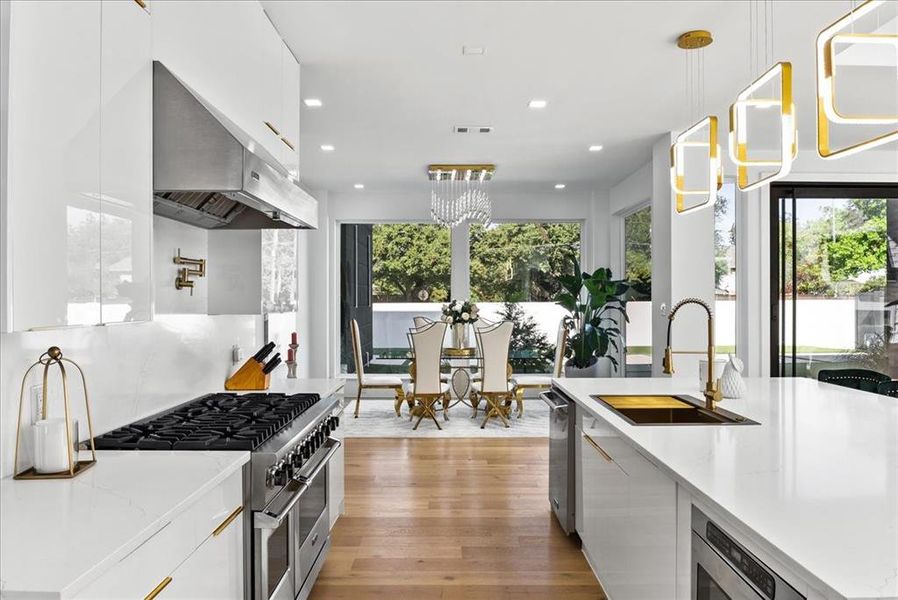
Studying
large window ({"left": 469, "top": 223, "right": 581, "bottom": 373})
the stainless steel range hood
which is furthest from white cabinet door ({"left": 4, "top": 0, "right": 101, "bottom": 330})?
large window ({"left": 469, "top": 223, "right": 581, "bottom": 373})

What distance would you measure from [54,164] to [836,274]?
628 cm

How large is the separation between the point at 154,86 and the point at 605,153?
4571mm

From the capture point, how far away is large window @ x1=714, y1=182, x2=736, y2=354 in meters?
5.49

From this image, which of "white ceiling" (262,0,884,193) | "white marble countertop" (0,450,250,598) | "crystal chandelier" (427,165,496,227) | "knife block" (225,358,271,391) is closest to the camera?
"white marble countertop" (0,450,250,598)

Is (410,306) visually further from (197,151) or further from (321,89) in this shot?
(197,151)

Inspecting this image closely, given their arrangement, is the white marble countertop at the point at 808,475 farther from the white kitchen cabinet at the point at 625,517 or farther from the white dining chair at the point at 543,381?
the white dining chair at the point at 543,381

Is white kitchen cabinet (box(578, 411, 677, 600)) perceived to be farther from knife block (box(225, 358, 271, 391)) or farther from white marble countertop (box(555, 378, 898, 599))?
knife block (box(225, 358, 271, 391))

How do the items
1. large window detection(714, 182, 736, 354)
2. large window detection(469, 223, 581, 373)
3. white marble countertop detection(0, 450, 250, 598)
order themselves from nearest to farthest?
white marble countertop detection(0, 450, 250, 598)
large window detection(714, 182, 736, 354)
large window detection(469, 223, 581, 373)

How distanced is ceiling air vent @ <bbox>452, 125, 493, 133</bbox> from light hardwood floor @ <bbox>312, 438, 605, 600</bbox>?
2.69 metres

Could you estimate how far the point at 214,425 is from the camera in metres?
2.04

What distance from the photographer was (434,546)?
310 cm

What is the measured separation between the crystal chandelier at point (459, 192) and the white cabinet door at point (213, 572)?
4.89 meters

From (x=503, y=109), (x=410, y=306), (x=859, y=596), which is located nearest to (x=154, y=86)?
(x=859, y=596)

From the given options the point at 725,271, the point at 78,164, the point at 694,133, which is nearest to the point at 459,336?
the point at 725,271
